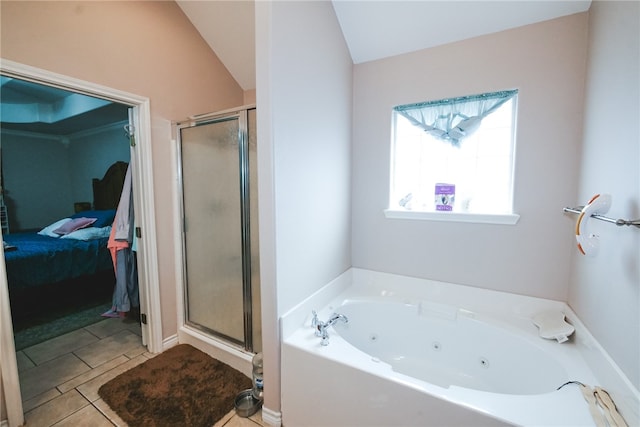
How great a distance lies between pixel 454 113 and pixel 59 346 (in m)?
3.68

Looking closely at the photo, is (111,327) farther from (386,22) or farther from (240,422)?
(386,22)

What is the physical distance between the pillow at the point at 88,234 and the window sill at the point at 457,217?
3.58 metres

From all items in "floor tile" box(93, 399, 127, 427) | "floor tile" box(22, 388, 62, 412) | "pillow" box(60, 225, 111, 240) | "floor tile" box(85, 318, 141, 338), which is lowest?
"floor tile" box(93, 399, 127, 427)

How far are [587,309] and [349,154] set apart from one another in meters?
1.71

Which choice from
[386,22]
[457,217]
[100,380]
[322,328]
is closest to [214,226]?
[322,328]

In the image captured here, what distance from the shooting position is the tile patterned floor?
1.62 metres

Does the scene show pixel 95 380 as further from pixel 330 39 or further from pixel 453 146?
pixel 453 146

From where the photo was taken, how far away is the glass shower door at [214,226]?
204cm

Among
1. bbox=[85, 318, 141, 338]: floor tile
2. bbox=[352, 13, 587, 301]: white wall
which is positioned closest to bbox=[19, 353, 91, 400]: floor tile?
bbox=[85, 318, 141, 338]: floor tile

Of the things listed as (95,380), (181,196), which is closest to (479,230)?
(181,196)

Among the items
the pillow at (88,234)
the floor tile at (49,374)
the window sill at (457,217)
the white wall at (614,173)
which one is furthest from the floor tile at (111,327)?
the white wall at (614,173)

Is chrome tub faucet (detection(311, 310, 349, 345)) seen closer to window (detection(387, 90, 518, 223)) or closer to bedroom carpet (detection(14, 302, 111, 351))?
window (detection(387, 90, 518, 223))

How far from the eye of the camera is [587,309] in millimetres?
1407

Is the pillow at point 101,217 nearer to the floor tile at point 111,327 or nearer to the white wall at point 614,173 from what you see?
the floor tile at point 111,327
